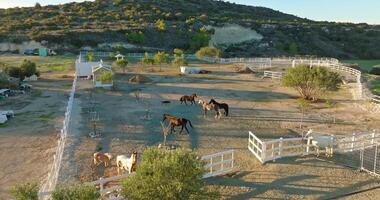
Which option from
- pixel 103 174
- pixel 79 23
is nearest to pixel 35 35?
pixel 79 23

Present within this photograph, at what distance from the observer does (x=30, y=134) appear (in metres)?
24.5

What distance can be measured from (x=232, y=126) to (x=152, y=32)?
6581 cm

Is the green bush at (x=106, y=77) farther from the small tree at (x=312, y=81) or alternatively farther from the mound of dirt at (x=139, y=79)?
the small tree at (x=312, y=81)

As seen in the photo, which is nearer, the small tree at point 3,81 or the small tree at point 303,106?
the small tree at point 303,106

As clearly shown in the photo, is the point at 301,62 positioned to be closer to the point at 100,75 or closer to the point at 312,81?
the point at 312,81

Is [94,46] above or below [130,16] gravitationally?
below

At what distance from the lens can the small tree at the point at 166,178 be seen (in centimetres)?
1206

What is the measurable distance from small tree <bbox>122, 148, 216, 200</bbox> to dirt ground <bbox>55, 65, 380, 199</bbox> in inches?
107

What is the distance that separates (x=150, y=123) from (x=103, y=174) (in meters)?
8.73

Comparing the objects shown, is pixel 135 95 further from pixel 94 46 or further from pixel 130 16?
pixel 130 16

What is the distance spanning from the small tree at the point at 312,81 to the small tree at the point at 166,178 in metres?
23.6

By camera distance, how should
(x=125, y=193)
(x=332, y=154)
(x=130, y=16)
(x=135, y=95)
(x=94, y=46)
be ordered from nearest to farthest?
(x=125, y=193), (x=332, y=154), (x=135, y=95), (x=94, y=46), (x=130, y=16)

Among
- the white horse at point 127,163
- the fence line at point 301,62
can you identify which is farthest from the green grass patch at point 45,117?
the fence line at point 301,62

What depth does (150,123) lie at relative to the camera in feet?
84.8
